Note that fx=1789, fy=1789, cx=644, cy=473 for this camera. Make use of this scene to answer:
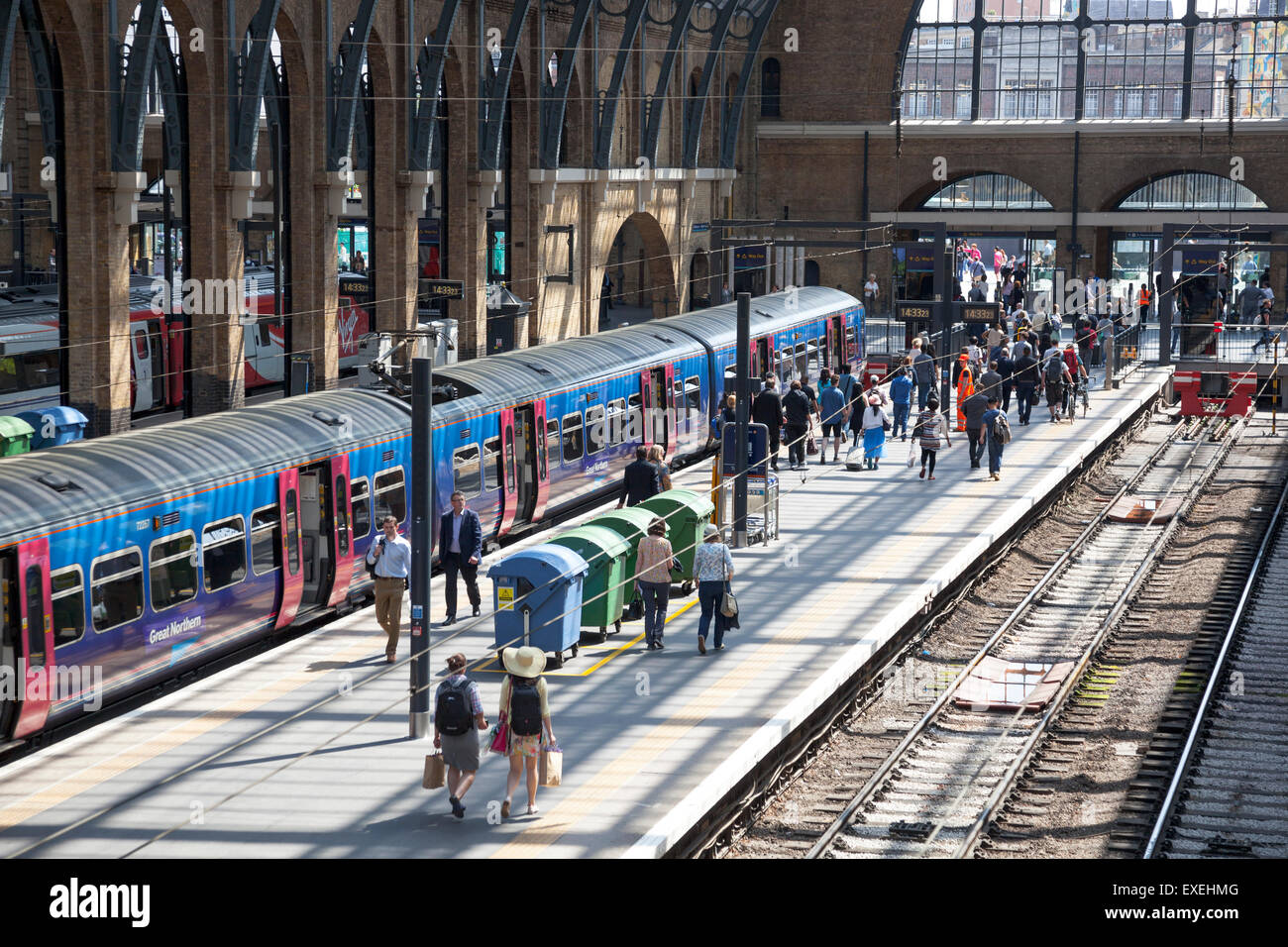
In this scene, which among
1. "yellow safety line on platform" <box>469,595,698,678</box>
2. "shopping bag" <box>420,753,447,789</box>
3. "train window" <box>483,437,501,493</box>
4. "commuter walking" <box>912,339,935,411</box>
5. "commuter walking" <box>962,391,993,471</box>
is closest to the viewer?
"shopping bag" <box>420,753,447,789</box>

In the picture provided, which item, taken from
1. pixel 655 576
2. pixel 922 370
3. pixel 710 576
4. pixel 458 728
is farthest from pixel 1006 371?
pixel 458 728

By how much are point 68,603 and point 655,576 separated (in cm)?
590

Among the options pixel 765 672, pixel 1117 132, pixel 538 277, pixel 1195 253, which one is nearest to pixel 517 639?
pixel 765 672

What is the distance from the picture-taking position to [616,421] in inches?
1112

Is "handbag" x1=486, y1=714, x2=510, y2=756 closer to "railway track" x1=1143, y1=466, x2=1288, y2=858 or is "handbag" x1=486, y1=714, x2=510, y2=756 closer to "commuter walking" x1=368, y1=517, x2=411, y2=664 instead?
"commuter walking" x1=368, y1=517, x2=411, y2=664

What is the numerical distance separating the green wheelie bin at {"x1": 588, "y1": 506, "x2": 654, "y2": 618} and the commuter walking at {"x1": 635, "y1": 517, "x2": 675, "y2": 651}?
85cm

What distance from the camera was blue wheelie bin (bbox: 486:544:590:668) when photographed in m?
17.6

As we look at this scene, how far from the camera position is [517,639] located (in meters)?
17.6

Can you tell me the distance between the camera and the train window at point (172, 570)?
1611 centimetres

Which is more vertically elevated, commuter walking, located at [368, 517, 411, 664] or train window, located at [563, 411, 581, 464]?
train window, located at [563, 411, 581, 464]

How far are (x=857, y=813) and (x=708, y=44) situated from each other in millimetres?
39114

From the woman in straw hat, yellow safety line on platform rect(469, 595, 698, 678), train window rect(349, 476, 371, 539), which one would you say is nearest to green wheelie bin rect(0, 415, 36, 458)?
train window rect(349, 476, 371, 539)

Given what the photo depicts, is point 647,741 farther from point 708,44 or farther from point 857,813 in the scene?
point 708,44
